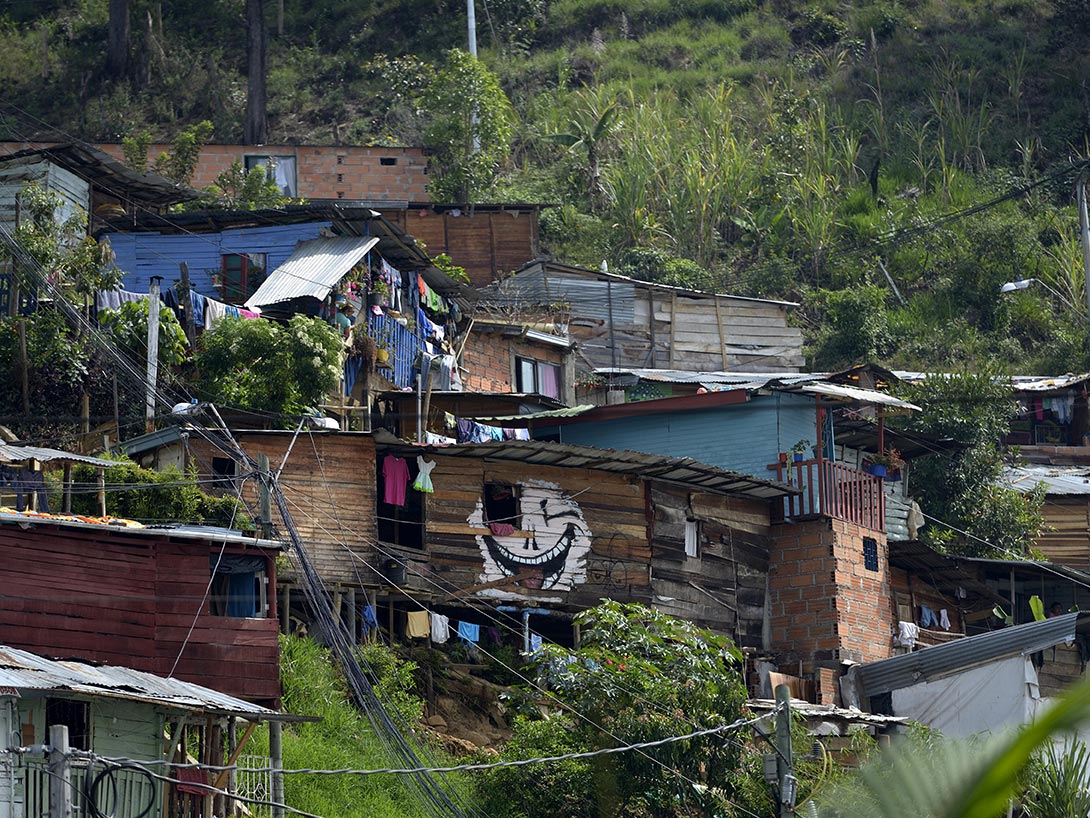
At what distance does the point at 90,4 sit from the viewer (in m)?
52.2

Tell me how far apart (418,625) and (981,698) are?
842cm

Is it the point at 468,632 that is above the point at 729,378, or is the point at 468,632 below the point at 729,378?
below

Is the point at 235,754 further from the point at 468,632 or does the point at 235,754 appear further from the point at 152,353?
the point at 152,353

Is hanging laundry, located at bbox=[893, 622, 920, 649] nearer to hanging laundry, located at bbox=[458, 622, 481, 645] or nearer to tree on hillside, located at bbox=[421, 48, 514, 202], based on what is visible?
hanging laundry, located at bbox=[458, 622, 481, 645]

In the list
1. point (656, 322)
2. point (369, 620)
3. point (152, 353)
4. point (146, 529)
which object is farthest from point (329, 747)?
point (656, 322)

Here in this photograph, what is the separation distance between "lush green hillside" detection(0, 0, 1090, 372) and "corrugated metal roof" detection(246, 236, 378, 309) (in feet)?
41.9

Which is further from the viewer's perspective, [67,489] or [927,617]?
[927,617]

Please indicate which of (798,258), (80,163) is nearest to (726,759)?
(80,163)

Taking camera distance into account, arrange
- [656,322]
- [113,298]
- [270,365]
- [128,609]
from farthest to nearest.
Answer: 1. [656,322]
2. [113,298]
3. [270,365]
4. [128,609]

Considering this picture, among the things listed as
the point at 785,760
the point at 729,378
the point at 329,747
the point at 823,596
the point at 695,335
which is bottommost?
the point at 329,747

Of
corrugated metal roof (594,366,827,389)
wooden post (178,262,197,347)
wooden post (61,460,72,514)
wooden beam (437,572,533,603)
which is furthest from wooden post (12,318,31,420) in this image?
corrugated metal roof (594,366,827,389)

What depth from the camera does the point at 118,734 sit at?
15.2 metres

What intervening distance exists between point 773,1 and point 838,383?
34.3 meters

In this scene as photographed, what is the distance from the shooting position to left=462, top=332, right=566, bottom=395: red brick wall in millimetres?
30453
